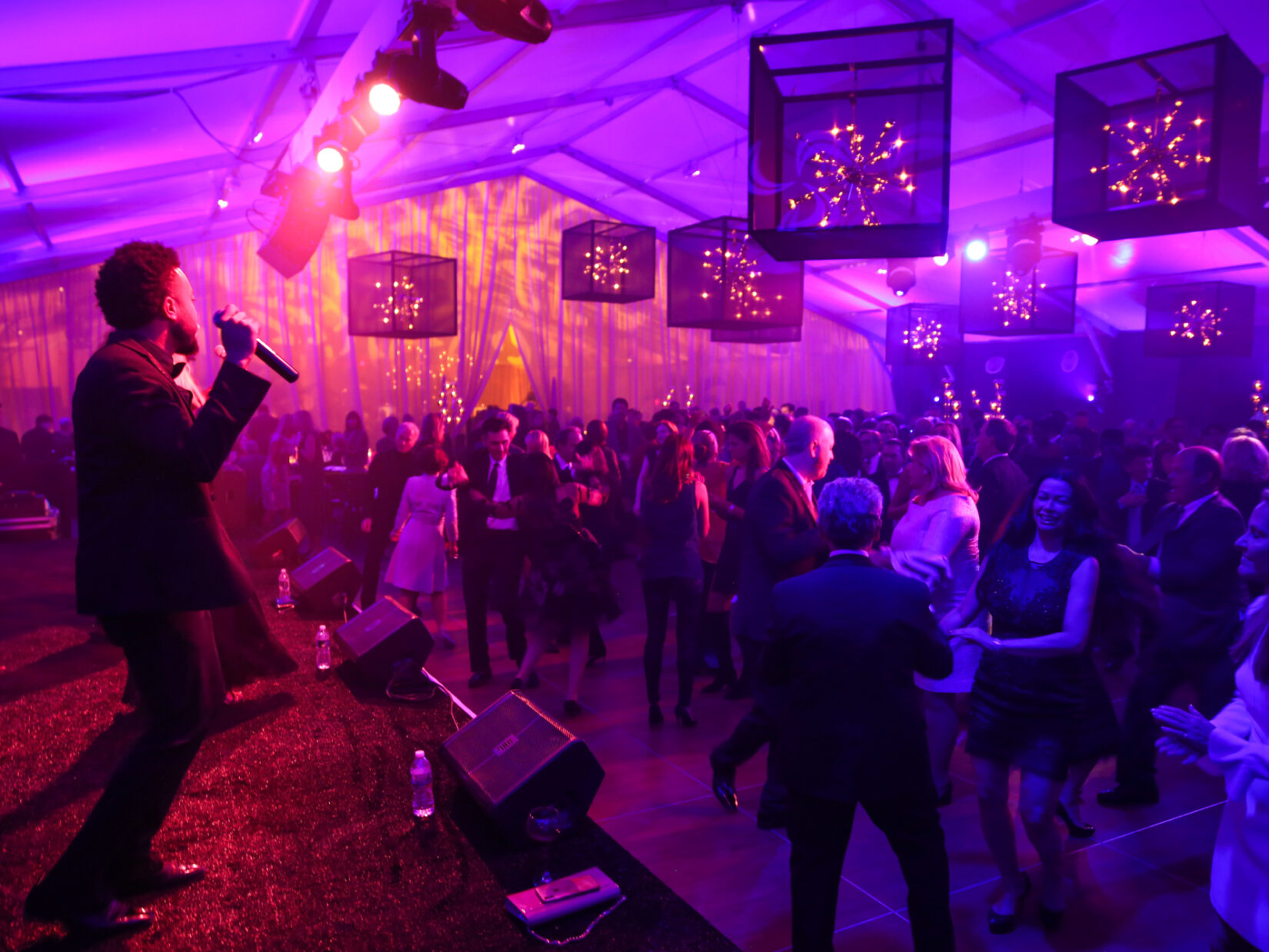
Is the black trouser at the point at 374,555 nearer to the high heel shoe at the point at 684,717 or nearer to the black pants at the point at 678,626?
the black pants at the point at 678,626

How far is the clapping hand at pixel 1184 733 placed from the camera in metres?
1.57

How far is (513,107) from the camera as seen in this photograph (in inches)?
351

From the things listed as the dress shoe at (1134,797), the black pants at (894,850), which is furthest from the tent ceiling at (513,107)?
the dress shoe at (1134,797)

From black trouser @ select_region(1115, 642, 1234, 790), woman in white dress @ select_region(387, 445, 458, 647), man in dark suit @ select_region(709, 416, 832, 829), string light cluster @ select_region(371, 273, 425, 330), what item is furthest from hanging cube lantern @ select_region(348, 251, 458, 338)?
black trouser @ select_region(1115, 642, 1234, 790)

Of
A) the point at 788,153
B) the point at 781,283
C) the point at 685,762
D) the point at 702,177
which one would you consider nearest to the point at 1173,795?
the point at 685,762

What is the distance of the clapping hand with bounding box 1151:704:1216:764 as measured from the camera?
1.57m

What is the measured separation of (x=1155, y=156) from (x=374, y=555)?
5.23 meters

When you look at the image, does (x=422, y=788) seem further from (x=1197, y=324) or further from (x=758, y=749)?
(x=1197, y=324)

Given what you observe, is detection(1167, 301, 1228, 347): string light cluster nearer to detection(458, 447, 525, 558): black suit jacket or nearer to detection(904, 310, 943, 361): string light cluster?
detection(904, 310, 943, 361): string light cluster

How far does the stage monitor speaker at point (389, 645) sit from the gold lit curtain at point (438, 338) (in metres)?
9.28

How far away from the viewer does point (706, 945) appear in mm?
2275

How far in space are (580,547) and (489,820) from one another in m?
1.59

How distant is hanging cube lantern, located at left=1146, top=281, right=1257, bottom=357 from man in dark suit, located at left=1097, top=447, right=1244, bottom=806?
27.2 ft

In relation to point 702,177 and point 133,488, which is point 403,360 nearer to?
point 702,177
